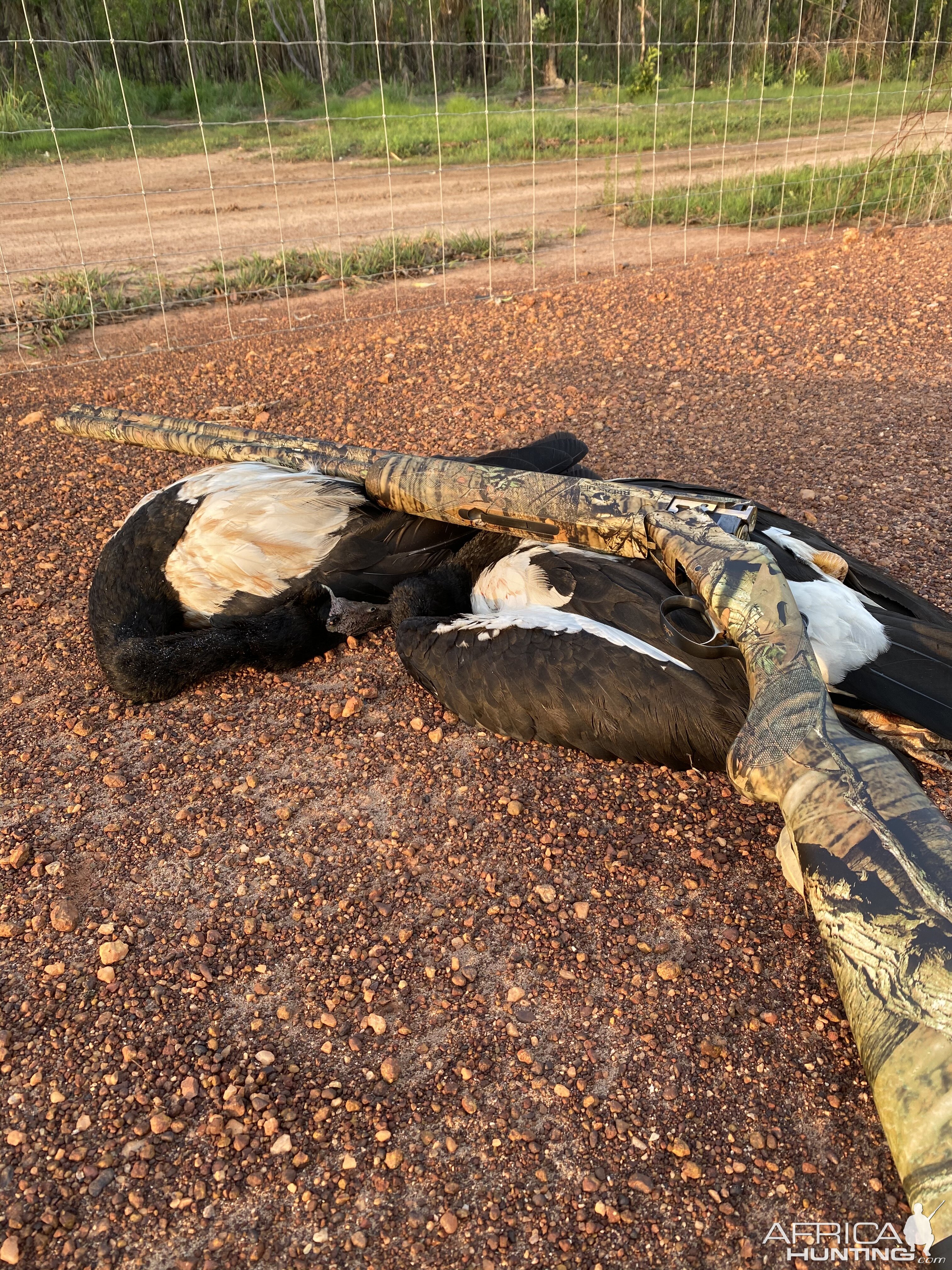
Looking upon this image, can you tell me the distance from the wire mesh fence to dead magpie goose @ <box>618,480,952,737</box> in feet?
19.3

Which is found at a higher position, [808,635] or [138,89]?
[138,89]

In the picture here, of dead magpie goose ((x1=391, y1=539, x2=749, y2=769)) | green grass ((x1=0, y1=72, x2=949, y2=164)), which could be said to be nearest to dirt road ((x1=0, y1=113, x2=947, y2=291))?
green grass ((x1=0, y1=72, x2=949, y2=164))

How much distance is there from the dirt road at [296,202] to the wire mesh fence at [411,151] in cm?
6

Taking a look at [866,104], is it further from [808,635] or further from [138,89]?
[808,635]

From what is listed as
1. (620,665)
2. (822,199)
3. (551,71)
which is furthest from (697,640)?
(551,71)

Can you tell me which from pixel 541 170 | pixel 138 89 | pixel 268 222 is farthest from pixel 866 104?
pixel 138 89

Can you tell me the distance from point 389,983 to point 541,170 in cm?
1369

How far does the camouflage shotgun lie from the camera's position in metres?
1.88

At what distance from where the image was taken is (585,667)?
3.07 meters

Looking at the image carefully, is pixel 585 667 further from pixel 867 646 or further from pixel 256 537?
pixel 256 537

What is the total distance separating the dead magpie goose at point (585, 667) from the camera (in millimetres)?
3000

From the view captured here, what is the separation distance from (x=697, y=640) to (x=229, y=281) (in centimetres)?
755

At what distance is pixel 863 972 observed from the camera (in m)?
2.03

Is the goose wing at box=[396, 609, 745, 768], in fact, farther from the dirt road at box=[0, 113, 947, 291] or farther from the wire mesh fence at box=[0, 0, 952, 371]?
the dirt road at box=[0, 113, 947, 291]
